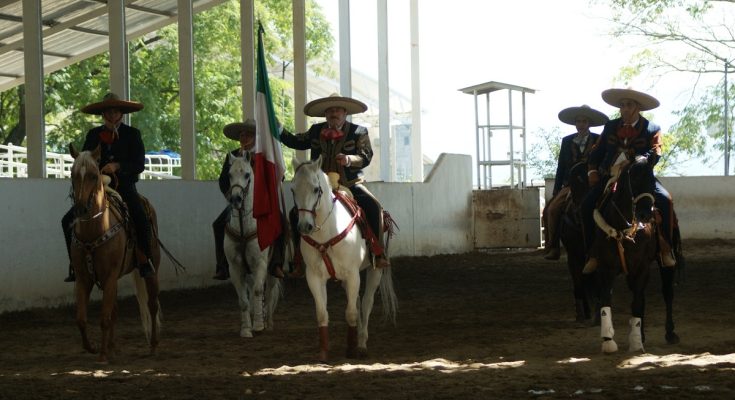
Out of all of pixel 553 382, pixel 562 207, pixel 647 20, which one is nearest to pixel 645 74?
pixel 647 20

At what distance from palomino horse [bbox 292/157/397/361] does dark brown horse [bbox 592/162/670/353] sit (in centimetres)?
221

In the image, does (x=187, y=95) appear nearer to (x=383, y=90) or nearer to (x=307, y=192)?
(x=383, y=90)

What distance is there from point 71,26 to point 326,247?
14.5m

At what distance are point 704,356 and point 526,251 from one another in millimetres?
14829

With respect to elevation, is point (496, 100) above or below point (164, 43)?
below

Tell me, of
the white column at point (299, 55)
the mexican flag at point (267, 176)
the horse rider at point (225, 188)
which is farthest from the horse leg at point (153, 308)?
the white column at point (299, 55)

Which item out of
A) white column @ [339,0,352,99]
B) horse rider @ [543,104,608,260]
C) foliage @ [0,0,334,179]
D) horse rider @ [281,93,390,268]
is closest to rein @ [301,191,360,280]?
horse rider @ [281,93,390,268]

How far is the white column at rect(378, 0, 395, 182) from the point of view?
24.1m

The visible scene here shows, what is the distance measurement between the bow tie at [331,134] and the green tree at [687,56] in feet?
78.1

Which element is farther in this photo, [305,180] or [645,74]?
[645,74]

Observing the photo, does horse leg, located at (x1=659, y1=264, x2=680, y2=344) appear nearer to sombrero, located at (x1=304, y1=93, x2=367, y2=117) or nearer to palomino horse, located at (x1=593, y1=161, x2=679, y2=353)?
palomino horse, located at (x1=593, y1=161, x2=679, y2=353)

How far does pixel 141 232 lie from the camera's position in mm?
10219

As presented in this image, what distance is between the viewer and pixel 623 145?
1030cm

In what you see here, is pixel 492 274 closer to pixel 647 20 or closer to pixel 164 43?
pixel 647 20
